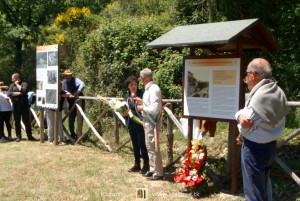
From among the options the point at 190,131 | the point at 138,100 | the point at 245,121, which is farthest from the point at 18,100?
the point at 245,121

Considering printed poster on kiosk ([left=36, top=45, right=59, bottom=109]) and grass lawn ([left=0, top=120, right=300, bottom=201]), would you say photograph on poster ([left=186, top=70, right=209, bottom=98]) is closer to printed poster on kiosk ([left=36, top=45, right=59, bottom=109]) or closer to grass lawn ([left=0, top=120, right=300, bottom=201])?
grass lawn ([left=0, top=120, right=300, bottom=201])

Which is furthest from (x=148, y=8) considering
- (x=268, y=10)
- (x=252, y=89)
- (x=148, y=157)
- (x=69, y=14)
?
(x=252, y=89)

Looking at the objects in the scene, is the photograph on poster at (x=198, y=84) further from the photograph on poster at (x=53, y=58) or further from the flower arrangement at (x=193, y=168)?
the photograph on poster at (x=53, y=58)

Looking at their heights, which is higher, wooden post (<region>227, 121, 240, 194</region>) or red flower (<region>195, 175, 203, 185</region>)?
wooden post (<region>227, 121, 240, 194</region>)

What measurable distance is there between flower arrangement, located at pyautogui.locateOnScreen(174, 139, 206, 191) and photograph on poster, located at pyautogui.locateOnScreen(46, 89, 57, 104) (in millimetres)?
4805

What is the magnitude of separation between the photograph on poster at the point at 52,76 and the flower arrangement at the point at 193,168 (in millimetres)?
4795

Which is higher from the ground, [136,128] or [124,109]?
[124,109]

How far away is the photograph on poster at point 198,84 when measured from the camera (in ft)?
18.8

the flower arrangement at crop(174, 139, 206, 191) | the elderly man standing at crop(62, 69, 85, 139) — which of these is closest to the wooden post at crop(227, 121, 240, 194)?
the flower arrangement at crop(174, 139, 206, 191)

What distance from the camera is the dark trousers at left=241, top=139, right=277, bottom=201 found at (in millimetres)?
4098

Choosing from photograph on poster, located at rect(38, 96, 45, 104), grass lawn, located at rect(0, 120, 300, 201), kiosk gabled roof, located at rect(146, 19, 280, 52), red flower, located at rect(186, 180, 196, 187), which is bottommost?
grass lawn, located at rect(0, 120, 300, 201)

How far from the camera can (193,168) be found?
5.79m

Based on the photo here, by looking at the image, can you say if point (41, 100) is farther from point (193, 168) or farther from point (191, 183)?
point (191, 183)

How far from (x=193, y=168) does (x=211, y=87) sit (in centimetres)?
120
